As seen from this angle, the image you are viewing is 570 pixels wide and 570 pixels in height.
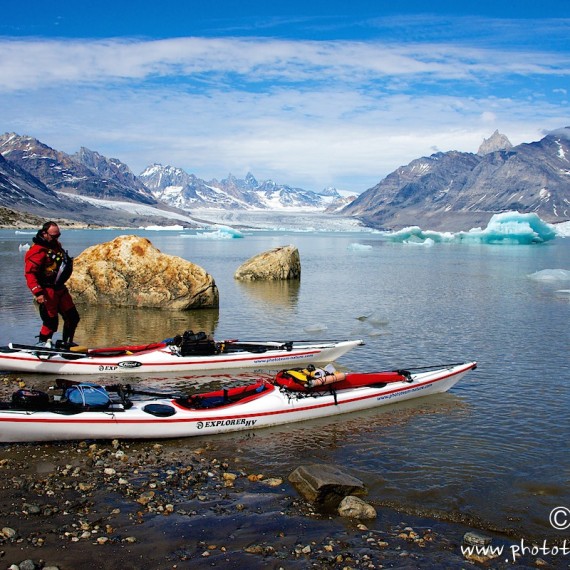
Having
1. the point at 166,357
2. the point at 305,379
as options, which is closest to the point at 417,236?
the point at 166,357

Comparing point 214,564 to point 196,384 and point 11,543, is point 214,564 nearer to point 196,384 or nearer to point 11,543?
point 11,543

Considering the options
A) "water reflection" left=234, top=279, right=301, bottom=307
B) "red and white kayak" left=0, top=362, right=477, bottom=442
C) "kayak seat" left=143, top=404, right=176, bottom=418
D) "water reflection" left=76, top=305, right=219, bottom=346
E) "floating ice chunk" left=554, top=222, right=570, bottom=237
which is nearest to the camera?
"red and white kayak" left=0, top=362, right=477, bottom=442

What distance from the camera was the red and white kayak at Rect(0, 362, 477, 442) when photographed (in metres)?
9.58

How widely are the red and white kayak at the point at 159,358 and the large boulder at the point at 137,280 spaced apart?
30.2 feet

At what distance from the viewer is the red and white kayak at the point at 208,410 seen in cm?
958

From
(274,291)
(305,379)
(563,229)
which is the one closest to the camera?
(305,379)

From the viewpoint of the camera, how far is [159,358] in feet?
47.7

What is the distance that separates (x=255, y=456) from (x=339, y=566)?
3.43m

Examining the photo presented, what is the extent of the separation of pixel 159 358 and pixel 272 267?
70.5ft

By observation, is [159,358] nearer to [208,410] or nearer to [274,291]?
[208,410]

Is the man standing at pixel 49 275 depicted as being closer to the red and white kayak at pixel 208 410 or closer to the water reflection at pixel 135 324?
the water reflection at pixel 135 324

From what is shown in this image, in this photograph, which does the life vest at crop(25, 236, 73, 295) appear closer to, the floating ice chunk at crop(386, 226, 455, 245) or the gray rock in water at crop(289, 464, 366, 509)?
the gray rock in water at crop(289, 464, 366, 509)

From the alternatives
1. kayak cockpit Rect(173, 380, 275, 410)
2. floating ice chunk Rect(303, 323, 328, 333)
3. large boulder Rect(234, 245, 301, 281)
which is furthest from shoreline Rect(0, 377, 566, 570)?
Answer: large boulder Rect(234, 245, 301, 281)

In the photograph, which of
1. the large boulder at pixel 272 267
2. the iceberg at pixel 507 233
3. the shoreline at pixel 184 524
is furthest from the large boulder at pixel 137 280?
the iceberg at pixel 507 233
